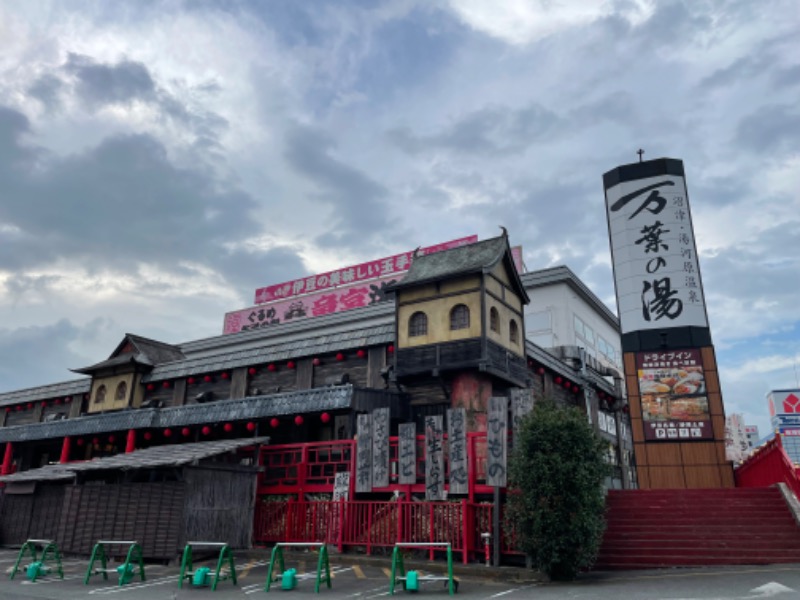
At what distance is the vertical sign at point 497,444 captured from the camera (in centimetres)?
1380

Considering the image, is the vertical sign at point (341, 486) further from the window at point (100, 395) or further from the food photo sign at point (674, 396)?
the window at point (100, 395)

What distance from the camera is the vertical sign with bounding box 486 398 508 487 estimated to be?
45.3ft

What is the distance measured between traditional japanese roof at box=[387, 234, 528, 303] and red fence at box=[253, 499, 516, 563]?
8.88 meters

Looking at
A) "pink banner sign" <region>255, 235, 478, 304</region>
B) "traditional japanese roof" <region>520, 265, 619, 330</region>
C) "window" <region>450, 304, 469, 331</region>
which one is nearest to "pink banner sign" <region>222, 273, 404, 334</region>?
"pink banner sign" <region>255, 235, 478, 304</region>

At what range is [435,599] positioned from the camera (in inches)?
426

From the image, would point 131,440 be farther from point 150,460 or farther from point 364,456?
point 364,456

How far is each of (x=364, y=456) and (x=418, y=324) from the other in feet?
23.1

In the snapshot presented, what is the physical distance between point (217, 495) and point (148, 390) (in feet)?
48.7

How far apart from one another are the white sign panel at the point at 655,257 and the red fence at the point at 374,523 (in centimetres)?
1299

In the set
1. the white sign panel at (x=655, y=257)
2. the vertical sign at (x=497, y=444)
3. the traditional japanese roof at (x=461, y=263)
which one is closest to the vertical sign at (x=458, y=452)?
the vertical sign at (x=497, y=444)

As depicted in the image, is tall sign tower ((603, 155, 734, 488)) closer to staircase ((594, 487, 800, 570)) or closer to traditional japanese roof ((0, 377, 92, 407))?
staircase ((594, 487, 800, 570))

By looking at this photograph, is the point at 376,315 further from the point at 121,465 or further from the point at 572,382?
Result: the point at 121,465

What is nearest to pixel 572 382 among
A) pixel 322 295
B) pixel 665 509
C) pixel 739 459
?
pixel 739 459

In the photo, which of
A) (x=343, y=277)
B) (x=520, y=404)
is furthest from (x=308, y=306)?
(x=520, y=404)
